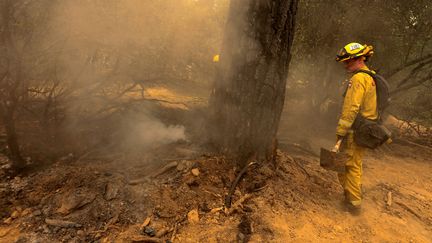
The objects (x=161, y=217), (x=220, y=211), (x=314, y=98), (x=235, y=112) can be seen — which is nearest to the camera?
(x=161, y=217)

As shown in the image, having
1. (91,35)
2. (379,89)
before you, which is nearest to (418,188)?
(379,89)

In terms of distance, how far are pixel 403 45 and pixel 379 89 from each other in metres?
5.06

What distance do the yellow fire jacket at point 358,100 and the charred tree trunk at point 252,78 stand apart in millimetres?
850

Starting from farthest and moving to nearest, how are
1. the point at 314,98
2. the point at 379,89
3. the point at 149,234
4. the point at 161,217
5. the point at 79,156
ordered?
the point at 314,98 < the point at 79,156 < the point at 379,89 < the point at 161,217 < the point at 149,234

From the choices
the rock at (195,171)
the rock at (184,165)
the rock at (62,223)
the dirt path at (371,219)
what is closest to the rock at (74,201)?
the rock at (62,223)

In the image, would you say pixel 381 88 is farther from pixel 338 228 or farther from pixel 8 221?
pixel 8 221

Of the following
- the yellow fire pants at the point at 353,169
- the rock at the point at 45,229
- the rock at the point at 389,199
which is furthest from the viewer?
the rock at the point at 389,199

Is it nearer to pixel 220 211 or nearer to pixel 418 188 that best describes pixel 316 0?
pixel 418 188

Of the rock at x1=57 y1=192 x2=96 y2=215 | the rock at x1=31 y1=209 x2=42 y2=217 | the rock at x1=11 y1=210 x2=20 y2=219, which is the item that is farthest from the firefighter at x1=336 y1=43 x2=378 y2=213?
the rock at x1=11 y1=210 x2=20 y2=219

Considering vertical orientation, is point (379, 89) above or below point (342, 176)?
above

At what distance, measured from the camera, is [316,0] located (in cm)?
754

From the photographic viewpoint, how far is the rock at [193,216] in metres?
3.29

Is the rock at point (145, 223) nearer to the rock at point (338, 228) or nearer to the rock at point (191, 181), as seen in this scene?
the rock at point (191, 181)

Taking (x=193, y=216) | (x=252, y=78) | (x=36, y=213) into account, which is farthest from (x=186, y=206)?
(x=252, y=78)
